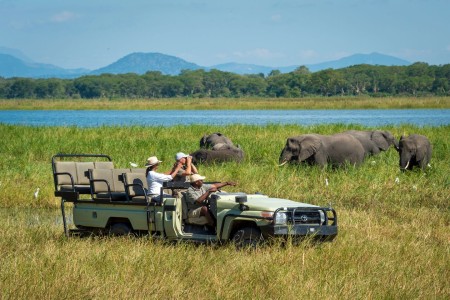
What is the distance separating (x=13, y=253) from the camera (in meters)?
11.1

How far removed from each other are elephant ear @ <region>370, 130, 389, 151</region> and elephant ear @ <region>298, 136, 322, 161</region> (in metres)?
5.22

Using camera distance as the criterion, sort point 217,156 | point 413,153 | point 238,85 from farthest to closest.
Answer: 1. point 238,85
2. point 217,156
3. point 413,153

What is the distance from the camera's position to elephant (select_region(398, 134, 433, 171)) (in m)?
23.0

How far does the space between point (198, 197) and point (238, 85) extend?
17756 centimetres

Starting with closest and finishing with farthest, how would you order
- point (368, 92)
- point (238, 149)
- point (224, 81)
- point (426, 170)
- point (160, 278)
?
point (160, 278) → point (426, 170) → point (238, 149) → point (368, 92) → point (224, 81)

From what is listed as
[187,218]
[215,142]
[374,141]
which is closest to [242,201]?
[187,218]

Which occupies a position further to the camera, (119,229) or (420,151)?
(420,151)

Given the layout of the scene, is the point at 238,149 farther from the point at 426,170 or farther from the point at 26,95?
the point at 26,95

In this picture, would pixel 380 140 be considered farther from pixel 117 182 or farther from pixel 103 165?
pixel 117 182

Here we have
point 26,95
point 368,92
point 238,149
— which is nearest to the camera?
point 238,149

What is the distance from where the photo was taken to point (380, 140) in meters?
29.5

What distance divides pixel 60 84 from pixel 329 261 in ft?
588

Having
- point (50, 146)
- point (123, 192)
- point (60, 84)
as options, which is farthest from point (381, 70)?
point (123, 192)

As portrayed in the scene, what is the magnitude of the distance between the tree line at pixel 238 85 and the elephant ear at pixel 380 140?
425 ft
